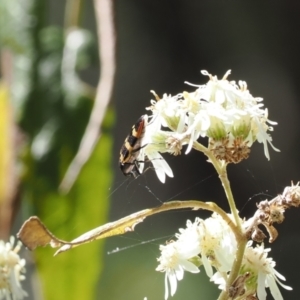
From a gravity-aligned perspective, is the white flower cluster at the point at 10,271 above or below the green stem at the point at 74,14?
below

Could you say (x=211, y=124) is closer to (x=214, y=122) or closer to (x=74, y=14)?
(x=214, y=122)

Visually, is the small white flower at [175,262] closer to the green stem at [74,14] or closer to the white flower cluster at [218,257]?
the white flower cluster at [218,257]

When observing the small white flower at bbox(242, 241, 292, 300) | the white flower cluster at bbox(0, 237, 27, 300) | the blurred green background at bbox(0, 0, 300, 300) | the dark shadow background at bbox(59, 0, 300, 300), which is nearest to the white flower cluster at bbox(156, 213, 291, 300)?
the small white flower at bbox(242, 241, 292, 300)

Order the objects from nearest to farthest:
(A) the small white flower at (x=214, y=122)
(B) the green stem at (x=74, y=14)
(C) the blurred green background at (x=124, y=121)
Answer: (A) the small white flower at (x=214, y=122)
(C) the blurred green background at (x=124, y=121)
(B) the green stem at (x=74, y=14)

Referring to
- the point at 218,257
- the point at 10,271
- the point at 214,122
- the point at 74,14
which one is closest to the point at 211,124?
the point at 214,122

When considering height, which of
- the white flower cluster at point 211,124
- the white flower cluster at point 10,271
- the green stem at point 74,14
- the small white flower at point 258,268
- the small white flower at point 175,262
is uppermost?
the green stem at point 74,14

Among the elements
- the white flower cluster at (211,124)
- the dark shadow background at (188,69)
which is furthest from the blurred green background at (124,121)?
the white flower cluster at (211,124)

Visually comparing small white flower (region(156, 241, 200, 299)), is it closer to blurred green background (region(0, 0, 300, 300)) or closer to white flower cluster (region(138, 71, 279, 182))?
white flower cluster (region(138, 71, 279, 182))
